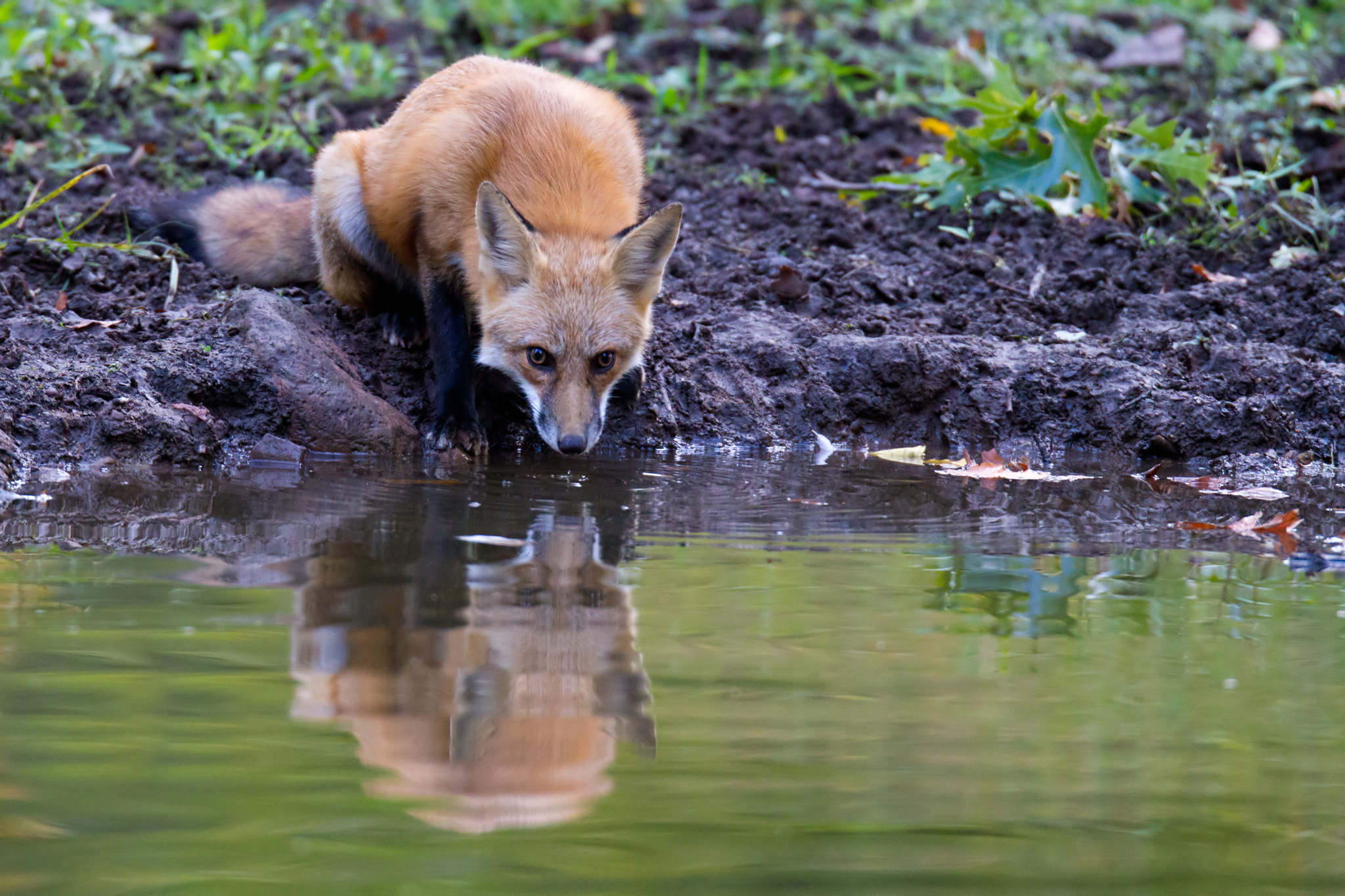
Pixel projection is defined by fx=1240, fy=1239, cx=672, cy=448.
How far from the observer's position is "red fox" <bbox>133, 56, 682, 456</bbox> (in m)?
4.87

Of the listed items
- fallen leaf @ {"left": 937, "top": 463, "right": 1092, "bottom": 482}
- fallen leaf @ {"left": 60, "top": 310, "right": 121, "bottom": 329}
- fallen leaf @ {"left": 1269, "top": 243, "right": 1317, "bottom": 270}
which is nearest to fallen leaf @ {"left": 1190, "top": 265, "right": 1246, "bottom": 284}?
fallen leaf @ {"left": 1269, "top": 243, "right": 1317, "bottom": 270}

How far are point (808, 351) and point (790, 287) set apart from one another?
628 mm

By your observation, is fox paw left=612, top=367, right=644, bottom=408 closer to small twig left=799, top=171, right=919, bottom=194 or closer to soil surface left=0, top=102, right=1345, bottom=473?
soil surface left=0, top=102, right=1345, bottom=473

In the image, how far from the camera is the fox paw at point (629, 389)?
5308mm

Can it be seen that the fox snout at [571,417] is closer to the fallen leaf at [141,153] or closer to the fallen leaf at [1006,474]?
the fallen leaf at [1006,474]

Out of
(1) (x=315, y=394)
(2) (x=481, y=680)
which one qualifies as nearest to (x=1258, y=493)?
(2) (x=481, y=680)

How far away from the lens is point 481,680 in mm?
2299

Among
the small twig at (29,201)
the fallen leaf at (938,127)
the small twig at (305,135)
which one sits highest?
the fallen leaf at (938,127)

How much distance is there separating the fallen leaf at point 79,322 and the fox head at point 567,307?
64.5 inches

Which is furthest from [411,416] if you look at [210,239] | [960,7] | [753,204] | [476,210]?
[960,7]

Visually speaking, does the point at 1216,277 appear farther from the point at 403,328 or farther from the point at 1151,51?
the point at 403,328

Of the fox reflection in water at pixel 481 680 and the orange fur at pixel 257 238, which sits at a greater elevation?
the orange fur at pixel 257 238

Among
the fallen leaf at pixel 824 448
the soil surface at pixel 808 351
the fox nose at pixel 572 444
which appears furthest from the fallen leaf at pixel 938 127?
the fox nose at pixel 572 444

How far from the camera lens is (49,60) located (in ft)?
25.3
